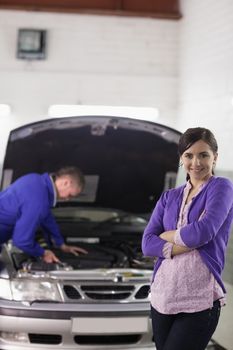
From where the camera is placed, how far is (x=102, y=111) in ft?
20.4

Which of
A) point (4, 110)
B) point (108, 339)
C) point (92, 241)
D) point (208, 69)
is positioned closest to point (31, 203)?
point (92, 241)

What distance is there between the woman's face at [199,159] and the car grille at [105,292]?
1522mm

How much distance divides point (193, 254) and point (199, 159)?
384mm

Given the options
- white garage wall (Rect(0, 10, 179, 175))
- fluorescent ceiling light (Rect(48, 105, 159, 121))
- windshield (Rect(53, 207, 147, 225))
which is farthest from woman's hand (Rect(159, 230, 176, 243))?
white garage wall (Rect(0, 10, 179, 175))

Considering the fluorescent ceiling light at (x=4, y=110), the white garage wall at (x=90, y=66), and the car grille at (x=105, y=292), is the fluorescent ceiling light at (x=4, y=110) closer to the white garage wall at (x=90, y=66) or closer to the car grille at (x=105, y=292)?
the white garage wall at (x=90, y=66)

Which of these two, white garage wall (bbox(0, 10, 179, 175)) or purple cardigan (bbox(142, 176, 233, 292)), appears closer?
purple cardigan (bbox(142, 176, 233, 292))

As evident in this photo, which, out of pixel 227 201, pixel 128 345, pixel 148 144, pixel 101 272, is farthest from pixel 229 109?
pixel 227 201

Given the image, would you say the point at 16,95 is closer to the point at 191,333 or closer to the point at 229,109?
the point at 229,109

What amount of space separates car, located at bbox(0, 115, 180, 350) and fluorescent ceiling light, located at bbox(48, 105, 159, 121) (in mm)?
1572

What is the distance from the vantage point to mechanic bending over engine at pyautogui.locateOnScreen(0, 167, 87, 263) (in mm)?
3828

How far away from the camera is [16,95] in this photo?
6.17 m

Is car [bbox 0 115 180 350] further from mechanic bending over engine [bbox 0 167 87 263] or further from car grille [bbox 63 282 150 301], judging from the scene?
mechanic bending over engine [bbox 0 167 87 263]

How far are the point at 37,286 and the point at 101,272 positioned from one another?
452 mm

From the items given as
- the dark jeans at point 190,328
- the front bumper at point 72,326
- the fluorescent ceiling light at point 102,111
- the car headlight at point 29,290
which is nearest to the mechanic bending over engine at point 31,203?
the car headlight at point 29,290
